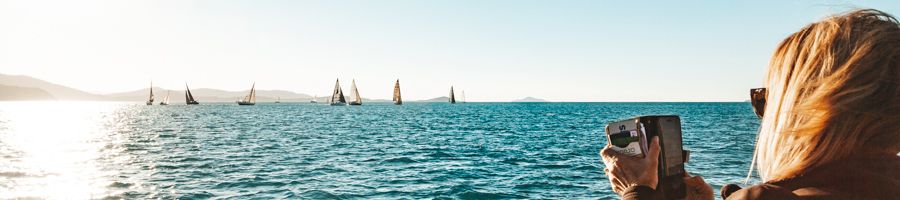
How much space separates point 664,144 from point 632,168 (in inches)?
9.9

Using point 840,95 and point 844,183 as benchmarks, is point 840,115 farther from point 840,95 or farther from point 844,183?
point 844,183

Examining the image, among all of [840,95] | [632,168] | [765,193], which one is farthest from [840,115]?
[632,168]

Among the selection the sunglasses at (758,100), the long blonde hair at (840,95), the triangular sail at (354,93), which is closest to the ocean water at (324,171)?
the sunglasses at (758,100)

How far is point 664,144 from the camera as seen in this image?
8.62 ft

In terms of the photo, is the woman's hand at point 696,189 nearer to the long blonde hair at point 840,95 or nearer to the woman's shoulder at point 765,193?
the long blonde hair at point 840,95

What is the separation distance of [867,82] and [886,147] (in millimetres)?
249

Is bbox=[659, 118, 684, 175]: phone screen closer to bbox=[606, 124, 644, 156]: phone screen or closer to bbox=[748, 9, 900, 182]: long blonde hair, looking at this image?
bbox=[606, 124, 644, 156]: phone screen

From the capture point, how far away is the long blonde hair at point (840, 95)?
1843 mm

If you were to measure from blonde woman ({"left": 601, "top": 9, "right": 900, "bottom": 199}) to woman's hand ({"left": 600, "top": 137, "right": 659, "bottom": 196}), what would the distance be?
0.51 m

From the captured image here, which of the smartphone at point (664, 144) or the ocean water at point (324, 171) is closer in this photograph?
the smartphone at point (664, 144)

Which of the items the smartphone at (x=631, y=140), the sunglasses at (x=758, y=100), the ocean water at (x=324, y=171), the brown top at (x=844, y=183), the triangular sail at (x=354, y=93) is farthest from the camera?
the triangular sail at (x=354, y=93)

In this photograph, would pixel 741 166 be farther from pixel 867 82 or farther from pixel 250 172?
pixel 867 82

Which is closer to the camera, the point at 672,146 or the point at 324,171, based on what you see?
the point at 672,146

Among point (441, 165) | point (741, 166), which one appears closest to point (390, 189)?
point (441, 165)
